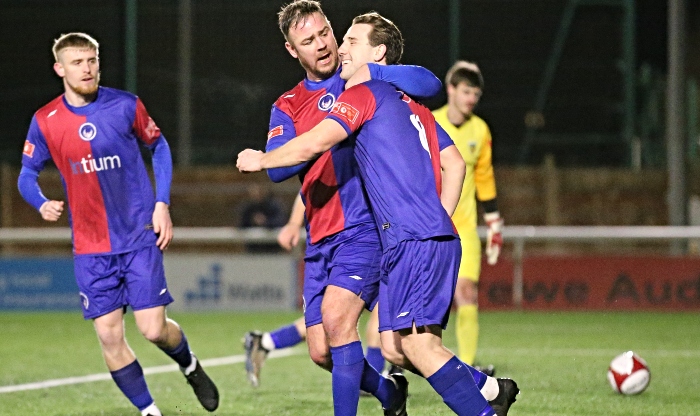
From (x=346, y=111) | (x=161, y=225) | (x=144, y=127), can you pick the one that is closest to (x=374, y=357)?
(x=161, y=225)

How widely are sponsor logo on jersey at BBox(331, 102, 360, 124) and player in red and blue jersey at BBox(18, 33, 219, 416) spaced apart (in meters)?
1.84

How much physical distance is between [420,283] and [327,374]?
4.12 m

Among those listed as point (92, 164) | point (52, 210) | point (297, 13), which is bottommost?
point (52, 210)

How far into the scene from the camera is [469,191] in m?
8.70

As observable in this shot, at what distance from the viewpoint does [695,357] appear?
9.99 meters

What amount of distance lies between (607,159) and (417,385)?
485 inches

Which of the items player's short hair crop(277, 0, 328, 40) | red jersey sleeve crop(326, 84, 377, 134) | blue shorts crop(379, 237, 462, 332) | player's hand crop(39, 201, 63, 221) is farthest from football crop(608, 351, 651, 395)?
player's hand crop(39, 201, 63, 221)

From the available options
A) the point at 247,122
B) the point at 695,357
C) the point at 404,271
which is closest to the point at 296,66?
the point at 247,122

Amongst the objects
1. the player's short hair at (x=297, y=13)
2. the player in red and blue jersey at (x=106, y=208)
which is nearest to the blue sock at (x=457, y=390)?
the player's short hair at (x=297, y=13)

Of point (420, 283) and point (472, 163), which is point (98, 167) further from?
point (472, 163)

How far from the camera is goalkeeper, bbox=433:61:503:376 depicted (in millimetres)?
8531

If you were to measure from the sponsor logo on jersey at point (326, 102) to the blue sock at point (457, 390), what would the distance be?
Result: 4.66 feet

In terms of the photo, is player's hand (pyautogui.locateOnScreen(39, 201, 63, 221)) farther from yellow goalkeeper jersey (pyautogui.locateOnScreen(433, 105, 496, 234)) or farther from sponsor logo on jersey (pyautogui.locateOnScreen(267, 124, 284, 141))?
yellow goalkeeper jersey (pyautogui.locateOnScreen(433, 105, 496, 234))

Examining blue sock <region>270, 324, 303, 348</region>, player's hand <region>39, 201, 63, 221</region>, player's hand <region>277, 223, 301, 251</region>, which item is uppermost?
player's hand <region>39, 201, 63, 221</region>
